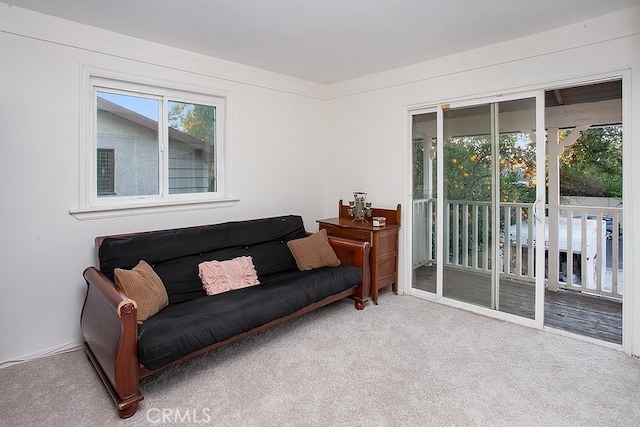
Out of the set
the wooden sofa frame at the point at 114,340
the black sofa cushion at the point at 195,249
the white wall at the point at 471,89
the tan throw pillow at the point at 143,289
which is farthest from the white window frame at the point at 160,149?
the white wall at the point at 471,89

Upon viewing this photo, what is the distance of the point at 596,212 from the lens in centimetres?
396

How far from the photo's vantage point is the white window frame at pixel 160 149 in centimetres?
269

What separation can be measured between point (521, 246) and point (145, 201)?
3.46 metres

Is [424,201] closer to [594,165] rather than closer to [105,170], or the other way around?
[594,165]

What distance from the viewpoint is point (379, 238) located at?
3588mm

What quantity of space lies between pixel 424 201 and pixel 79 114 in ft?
10.5

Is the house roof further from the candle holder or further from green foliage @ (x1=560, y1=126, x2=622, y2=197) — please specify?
green foliage @ (x1=560, y1=126, x2=622, y2=197)

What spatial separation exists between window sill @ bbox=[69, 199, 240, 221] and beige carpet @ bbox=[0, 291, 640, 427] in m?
1.03

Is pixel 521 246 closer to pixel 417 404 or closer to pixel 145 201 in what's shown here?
pixel 417 404

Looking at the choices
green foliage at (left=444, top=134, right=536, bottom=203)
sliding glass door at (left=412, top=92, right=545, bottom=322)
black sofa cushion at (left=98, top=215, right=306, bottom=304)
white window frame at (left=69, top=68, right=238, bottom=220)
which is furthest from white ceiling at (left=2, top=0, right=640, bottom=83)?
black sofa cushion at (left=98, top=215, right=306, bottom=304)

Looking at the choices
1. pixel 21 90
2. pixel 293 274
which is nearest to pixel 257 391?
pixel 293 274

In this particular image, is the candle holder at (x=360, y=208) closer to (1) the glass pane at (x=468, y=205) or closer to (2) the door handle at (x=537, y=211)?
(1) the glass pane at (x=468, y=205)

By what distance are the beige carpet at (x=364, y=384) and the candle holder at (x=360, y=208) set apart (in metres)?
1.34

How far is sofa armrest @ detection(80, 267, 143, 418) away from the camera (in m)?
1.90
